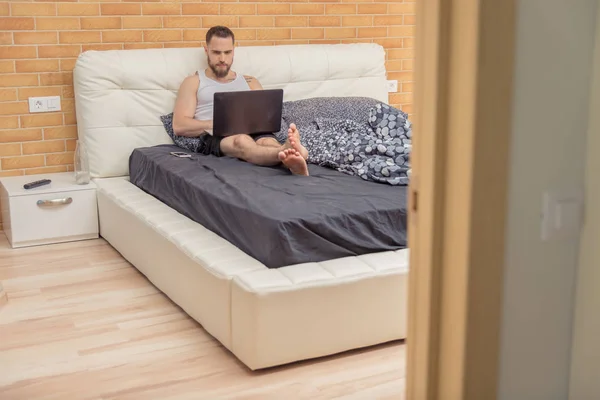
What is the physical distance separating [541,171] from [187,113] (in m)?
3.41

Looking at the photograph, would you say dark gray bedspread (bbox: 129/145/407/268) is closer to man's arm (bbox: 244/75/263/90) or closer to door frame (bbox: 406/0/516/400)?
man's arm (bbox: 244/75/263/90)

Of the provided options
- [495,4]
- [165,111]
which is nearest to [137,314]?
[165,111]

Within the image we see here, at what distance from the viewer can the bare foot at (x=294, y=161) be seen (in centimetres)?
364

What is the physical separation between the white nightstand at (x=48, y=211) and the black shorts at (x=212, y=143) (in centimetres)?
68

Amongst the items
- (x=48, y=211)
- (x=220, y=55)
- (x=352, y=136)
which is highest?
(x=220, y=55)

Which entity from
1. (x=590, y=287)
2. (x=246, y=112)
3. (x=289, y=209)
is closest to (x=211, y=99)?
(x=246, y=112)

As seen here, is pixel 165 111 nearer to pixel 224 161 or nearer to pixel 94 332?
pixel 224 161

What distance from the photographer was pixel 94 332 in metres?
3.11

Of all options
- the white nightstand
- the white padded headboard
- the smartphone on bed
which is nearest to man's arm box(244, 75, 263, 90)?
the white padded headboard

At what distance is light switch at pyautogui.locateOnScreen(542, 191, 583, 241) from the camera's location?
4.22 feet

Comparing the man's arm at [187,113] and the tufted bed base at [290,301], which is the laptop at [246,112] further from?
the tufted bed base at [290,301]

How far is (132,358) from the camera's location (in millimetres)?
2863

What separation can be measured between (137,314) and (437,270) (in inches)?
90.2

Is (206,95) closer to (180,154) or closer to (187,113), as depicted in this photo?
(187,113)
